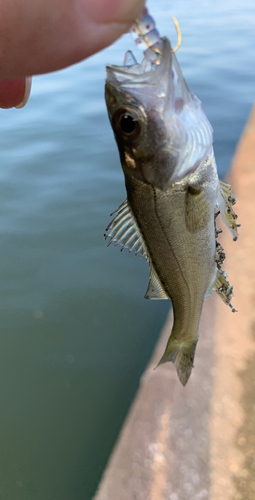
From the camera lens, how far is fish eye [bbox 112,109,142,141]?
3.22ft

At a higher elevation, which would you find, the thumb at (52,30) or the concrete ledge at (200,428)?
the thumb at (52,30)

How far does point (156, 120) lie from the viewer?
1005 millimetres

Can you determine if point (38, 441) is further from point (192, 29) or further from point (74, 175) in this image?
point (192, 29)

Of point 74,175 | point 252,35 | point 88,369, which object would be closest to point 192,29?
point 252,35

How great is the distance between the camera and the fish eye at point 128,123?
0.98 metres

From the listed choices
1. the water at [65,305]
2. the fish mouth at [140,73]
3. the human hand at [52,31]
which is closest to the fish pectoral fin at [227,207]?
the fish mouth at [140,73]

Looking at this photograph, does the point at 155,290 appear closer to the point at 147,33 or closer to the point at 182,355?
the point at 182,355

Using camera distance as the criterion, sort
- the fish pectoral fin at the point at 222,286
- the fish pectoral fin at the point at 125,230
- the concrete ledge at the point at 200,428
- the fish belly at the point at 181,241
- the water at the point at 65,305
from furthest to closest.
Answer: the water at the point at 65,305 < the concrete ledge at the point at 200,428 < the fish pectoral fin at the point at 222,286 < the fish pectoral fin at the point at 125,230 < the fish belly at the point at 181,241

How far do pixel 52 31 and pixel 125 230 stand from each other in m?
0.59

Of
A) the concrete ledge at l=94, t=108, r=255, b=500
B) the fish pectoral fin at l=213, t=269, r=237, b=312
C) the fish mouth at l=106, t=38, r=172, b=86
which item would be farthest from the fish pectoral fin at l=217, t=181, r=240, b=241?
the concrete ledge at l=94, t=108, r=255, b=500

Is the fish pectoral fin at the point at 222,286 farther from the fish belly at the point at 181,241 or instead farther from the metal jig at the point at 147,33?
the metal jig at the point at 147,33

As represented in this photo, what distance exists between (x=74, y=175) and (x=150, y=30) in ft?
11.7

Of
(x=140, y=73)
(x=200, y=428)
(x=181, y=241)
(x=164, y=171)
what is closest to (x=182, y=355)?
(x=181, y=241)

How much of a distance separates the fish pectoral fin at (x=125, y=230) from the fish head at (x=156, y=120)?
0.18 m
